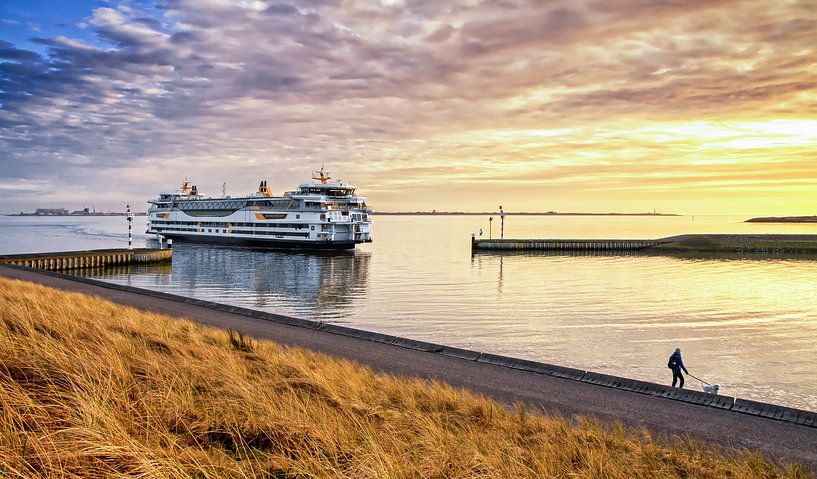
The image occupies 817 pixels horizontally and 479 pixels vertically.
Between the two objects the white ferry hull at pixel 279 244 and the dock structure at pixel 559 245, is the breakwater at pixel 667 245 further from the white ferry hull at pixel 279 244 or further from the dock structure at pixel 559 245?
the white ferry hull at pixel 279 244

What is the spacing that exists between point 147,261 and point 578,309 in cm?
4204

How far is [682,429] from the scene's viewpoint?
8.70 meters

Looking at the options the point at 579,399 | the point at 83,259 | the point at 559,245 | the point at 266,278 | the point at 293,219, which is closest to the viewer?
the point at 579,399

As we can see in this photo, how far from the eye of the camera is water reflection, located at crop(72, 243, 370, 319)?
32.2 metres

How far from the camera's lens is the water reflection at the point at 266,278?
32.2 metres

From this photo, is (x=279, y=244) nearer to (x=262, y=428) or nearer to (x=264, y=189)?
(x=264, y=189)

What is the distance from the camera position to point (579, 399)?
1019 cm

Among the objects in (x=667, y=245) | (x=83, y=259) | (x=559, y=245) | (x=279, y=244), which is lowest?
(x=83, y=259)

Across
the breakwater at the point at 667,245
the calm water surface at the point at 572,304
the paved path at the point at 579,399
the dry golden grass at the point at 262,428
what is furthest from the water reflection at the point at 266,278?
the breakwater at the point at 667,245

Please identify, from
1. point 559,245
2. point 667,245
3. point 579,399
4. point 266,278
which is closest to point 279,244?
point 266,278

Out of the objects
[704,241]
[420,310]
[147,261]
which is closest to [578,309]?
[420,310]

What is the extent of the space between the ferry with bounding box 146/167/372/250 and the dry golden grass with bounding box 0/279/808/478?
5790 centimetres

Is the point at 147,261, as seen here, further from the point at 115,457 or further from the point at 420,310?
the point at 115,457

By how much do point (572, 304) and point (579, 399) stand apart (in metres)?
22.7
